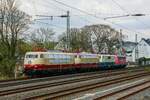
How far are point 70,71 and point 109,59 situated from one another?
684 inches

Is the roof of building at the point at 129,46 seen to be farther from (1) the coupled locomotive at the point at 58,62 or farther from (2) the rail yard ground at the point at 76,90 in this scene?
(2) the rail yard ground at the point at 76,90

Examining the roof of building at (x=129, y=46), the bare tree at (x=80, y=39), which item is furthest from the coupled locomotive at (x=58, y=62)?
the roof of building at (x=129, y=46)

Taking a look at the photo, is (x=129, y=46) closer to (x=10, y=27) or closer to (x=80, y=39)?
(x=80, y=39)

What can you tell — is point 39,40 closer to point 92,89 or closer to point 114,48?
point 114,48

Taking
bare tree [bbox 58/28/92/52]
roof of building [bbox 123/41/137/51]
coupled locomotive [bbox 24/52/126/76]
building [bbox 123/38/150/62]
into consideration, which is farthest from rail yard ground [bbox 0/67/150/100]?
roof of building [bbox 123/41/137/51]

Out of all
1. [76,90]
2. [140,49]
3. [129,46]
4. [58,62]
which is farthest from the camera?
[129,46]

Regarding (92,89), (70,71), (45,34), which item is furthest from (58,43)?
(92,89)

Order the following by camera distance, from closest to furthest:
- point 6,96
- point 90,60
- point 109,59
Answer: point 6,96 → point 90,60 → point 109,59

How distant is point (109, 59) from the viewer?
7025 centimetres

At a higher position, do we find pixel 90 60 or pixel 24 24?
pixel 24 24

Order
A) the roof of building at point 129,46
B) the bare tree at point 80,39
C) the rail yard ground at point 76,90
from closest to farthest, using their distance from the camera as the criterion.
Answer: the rail yard ground at point 76,90 < the bare tree at point 80,39 < the roof of building at point 129,46

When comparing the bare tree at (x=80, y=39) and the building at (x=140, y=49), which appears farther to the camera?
the building at (x=140, y=49)

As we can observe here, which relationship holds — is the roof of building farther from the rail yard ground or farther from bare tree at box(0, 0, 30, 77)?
the rail yard ground

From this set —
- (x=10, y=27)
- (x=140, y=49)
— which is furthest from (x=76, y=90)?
(x=140, y=49)
